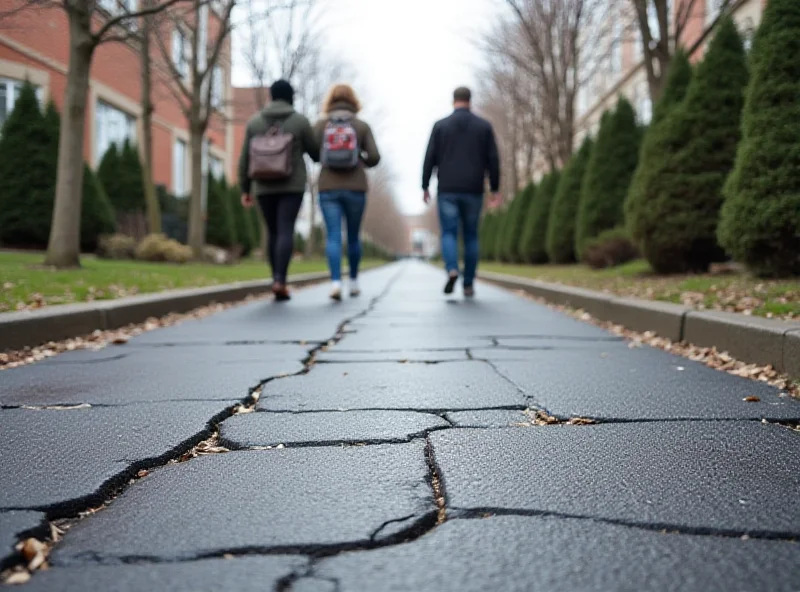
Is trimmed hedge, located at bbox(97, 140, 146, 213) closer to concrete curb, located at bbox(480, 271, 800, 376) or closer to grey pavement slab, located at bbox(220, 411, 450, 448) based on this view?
concrete curb, located at bbox(480, 271, 800, 376)

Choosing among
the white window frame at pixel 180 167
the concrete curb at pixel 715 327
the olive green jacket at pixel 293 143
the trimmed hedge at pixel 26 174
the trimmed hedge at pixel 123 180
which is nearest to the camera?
the concrete curb at pixel 715 327

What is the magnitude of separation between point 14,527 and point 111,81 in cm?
2458

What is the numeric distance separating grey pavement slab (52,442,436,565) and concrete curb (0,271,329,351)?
9.57 feet

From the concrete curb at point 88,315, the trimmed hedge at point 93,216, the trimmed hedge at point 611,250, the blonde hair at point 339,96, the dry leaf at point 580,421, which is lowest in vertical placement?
the dry leaf at point 580,421

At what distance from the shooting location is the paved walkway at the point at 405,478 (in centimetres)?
137

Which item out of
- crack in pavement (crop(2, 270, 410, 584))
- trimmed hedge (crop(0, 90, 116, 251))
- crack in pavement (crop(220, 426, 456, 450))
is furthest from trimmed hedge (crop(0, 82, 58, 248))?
crack in pavement (crop(220, 426, 456, 450))

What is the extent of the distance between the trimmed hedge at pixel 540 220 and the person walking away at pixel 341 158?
10457 mm

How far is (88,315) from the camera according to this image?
17.3ft

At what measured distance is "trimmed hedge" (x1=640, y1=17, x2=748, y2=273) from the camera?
8.21m

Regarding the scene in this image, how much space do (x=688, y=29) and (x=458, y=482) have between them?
27.9 metres

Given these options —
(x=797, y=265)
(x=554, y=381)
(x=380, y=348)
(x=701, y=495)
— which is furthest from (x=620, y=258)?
(x=701, y=495)

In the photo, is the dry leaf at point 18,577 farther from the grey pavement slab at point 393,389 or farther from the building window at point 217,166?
the building window at point 217,166

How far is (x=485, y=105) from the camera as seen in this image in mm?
29516

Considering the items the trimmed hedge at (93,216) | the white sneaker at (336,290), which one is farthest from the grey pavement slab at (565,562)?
the trimmed hedge at (93,216)
